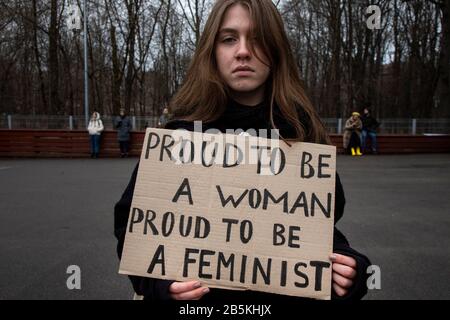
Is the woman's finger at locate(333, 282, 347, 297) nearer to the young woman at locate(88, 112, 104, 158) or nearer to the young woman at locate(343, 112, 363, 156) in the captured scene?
the young woman at locate(343, 112, 363, 156)

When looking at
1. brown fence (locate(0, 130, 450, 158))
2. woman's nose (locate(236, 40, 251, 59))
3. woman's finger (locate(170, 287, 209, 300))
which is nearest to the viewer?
woman's finger (locate(170, 287, 209, 300))

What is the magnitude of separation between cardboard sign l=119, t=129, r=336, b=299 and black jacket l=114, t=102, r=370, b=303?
0.07 meters

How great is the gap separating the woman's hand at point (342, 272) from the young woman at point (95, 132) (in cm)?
1567

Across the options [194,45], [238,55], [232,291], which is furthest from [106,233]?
[194,45]

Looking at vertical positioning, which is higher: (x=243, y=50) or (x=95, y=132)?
(x=243, y=50)

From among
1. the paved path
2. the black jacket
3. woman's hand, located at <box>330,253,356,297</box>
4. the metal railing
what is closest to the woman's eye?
the black jacket

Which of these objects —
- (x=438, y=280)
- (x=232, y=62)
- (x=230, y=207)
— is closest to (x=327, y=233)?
(x=230, y=207)

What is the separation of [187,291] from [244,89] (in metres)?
0.76

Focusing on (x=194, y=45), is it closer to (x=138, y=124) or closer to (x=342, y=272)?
(x=138, y=124)

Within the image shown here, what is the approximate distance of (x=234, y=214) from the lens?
1473mm

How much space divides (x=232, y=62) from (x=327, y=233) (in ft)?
2.35

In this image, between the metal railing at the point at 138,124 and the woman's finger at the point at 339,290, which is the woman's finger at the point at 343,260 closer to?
the woman's finger at the point at 339,290

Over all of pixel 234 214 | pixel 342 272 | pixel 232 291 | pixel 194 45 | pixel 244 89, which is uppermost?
pixel 194 45

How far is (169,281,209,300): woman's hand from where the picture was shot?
1.38 metres
